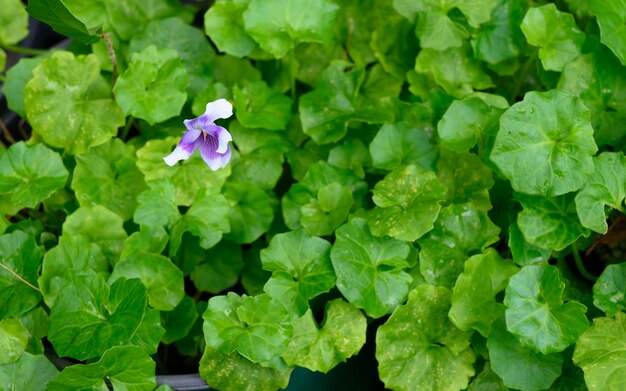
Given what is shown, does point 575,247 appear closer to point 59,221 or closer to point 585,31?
point 585,31

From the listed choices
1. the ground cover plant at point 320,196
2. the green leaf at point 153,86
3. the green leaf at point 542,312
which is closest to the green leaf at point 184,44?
the ground cover plant at point 320,196

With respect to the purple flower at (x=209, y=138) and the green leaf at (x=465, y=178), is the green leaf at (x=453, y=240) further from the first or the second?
the purple flower at (x=209, y=138)

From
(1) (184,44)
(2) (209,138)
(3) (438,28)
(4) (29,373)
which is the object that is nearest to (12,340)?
(4) (29,373)

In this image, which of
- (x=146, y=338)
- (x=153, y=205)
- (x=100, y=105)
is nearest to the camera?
(x=146, y=338)

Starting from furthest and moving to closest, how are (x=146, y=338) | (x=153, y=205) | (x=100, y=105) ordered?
(x=100, y=105), (x=153, y=205), (x=146, y=338)

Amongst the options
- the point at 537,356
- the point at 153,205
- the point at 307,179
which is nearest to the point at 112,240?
the point at 153,205

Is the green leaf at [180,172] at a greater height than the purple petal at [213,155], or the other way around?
the purple petal at [213,155]

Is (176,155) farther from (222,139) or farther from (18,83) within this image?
(18,83)
